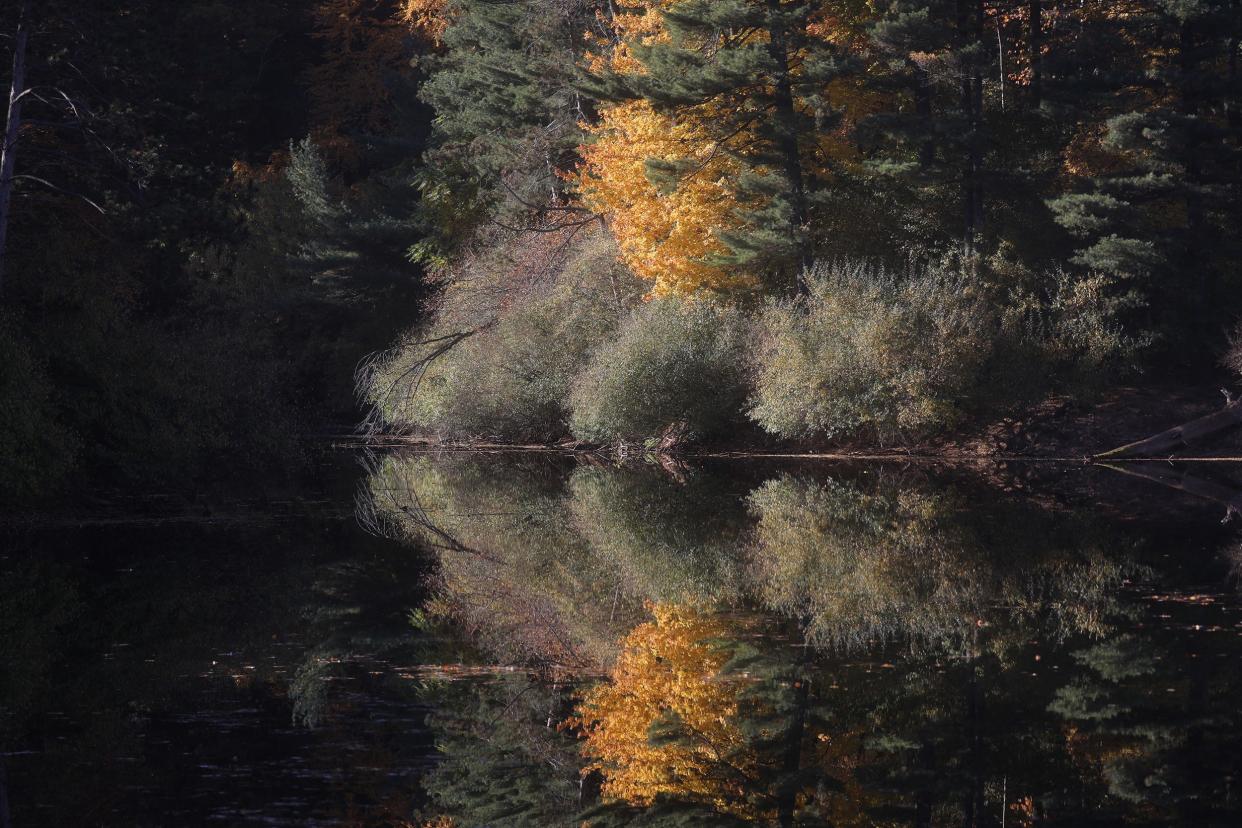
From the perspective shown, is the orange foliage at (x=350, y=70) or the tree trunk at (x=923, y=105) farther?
the orange foliage at (x=350, y=70)

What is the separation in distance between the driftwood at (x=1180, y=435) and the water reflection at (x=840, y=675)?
10.2 m

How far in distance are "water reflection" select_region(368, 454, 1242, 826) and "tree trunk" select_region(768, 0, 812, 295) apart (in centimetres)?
1258

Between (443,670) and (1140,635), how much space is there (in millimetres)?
5610

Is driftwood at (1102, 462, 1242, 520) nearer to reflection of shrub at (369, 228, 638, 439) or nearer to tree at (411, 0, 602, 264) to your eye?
reflection of shrub at (369, 228, 638, 439)

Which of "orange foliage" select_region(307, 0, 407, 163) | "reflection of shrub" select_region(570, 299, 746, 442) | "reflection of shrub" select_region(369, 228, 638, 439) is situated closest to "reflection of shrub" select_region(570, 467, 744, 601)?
"reflection of shrub" select_region(570, 299, 746, 442)

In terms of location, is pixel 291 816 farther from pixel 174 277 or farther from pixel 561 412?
pixel 561 412

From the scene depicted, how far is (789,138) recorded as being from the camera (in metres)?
31.0

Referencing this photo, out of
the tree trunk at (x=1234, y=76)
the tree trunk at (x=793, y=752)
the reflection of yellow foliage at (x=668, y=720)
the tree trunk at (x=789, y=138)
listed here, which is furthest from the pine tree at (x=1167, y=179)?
the tree trunk at (x=793, y=752)

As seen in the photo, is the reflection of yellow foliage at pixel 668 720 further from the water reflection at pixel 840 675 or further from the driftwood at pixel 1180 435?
the driftwood at pixel 1180 435

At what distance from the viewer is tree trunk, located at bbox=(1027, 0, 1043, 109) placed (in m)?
32.2

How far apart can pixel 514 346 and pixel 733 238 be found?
22.5 feet

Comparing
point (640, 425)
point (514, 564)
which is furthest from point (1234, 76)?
point (514, 564)

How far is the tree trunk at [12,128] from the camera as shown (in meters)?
21.8

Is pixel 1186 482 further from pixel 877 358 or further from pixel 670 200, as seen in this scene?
pixel 670 200
